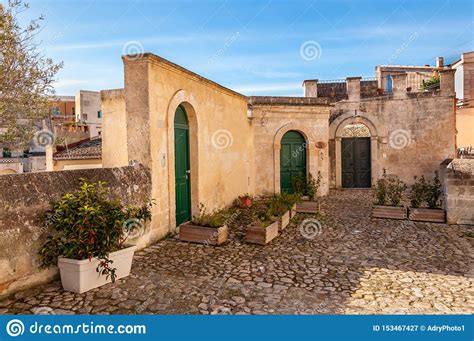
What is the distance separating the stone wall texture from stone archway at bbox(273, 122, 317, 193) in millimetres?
4746

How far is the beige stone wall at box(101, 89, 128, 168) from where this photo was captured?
7763 mm

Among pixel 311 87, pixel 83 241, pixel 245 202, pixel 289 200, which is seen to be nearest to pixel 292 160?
pixel 245 202

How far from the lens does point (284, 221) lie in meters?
7.25

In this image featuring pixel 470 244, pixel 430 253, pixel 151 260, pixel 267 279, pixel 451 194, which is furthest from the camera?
pixel 451 194

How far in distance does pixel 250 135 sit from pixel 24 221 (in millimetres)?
8396

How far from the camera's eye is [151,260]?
5.00 meters

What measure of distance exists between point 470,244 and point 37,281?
6.82m

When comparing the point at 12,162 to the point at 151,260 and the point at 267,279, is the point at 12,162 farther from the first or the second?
the point at 267,279

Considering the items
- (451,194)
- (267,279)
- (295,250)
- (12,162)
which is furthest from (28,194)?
(12,162)

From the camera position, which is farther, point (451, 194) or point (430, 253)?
point (451, 194)

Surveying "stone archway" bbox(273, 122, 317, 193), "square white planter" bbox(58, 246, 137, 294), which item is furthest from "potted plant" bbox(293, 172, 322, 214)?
"square white planter" bbox(58, 246, 137, 294)

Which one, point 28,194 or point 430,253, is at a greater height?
point 28,194

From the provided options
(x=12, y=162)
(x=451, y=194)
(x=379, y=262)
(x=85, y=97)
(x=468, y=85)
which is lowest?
(x=379, y=262)

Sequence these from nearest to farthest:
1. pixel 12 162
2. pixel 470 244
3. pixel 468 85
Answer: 1. pixel 470 244
2. pixel 468 85
3. pixel 12 162
